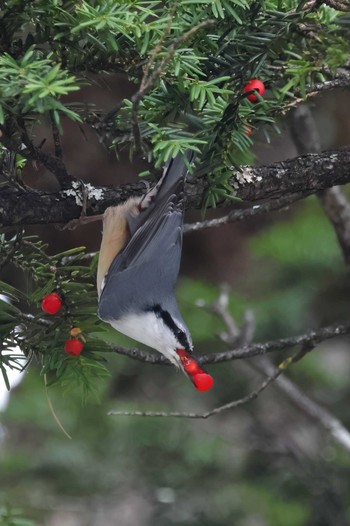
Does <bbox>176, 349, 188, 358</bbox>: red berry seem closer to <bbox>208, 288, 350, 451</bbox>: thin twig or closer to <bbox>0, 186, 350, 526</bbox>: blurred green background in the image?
<bbox>208, 288, 350, 451</bbox>: thin twig

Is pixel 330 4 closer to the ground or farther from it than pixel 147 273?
farther from it

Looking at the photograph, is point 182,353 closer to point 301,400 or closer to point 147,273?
point 147,273

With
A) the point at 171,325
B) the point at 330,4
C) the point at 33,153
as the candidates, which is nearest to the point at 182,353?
the point at 171,325

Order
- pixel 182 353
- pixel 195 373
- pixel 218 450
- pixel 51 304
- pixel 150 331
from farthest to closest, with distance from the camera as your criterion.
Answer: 1. pixel 218 450
2. pixel 150 331
3. pixel 182 353
4. pixel 195 373
5. pixel 51 304

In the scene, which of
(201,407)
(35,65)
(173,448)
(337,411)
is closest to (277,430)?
(201,407)

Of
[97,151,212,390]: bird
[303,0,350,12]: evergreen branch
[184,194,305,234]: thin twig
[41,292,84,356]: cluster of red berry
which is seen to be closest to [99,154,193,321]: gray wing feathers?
[97,151,212,390]: bird

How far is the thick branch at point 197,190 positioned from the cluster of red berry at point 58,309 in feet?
0.42

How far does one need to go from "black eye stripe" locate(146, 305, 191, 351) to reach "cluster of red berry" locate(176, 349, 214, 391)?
2 centimetres

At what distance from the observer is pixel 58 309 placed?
4.50ft

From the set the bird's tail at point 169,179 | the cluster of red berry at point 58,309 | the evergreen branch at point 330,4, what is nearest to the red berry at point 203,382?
the cluster of red berry at point 58,309

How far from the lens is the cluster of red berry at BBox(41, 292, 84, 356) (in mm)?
1354

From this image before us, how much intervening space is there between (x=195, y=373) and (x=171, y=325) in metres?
0.24

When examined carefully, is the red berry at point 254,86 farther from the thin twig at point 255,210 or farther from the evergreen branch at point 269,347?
the evergreen branch at point 269,347

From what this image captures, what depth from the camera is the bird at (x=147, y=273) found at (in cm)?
161
